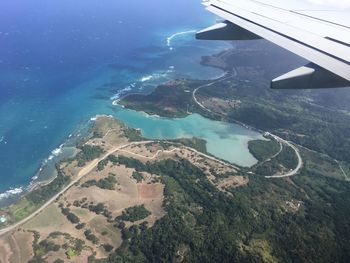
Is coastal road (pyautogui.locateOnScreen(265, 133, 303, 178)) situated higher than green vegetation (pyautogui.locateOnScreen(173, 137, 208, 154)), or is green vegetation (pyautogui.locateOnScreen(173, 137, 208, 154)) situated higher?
green vegetation (pyautogui.locateOnScreen(173, 137, 208, 154))

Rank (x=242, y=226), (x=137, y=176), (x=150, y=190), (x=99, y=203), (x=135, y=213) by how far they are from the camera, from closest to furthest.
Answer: (x=242, y=226) < (x=135, y=213) < (x=99, y=203) < (x=150, y=190) < (x=137, y=176)

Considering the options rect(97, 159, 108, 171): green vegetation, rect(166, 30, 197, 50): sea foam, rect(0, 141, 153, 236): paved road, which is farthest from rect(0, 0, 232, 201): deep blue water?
rect(97, 159, 108, 171): green vegetation

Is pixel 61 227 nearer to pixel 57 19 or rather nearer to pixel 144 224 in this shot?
pixel 144 224

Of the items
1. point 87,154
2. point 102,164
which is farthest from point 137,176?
point 87,154

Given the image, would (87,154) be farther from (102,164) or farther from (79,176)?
(79,176)

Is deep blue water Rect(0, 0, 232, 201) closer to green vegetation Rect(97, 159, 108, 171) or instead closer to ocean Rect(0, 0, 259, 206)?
ocean Rect(0, 0, 259, 206)

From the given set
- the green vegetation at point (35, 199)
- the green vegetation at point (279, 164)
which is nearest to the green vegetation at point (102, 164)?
the green vegetation at point (35, 199)

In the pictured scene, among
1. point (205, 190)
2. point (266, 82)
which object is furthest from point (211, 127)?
point (266, 82)
